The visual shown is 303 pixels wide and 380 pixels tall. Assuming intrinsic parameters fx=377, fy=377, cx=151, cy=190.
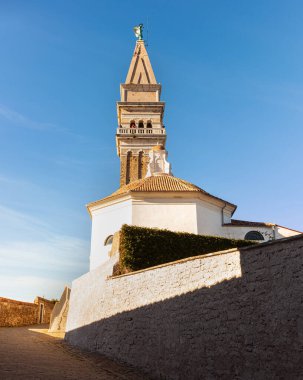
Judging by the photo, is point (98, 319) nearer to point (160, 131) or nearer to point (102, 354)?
point (102, 354)

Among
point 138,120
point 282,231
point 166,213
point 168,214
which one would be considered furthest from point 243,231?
point 138,120

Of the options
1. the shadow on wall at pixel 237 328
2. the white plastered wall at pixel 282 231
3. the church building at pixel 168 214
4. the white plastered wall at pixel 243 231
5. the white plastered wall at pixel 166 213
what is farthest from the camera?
the white plastered wall at pixel 282 231

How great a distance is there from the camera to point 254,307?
775 centimetres

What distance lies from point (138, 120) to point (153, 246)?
3907cm

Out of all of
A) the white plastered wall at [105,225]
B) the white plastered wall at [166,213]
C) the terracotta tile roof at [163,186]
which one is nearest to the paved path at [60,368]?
the white plastered wall at [105,225]

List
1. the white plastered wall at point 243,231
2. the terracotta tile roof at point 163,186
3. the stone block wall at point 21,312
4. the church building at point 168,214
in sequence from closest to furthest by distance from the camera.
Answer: the church building at point 168,214, the terracotta tile roof at point 163,186, the white plastered wall at point 243,231, the stone block wall at point 21,312

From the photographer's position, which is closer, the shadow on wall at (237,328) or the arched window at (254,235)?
the shadow on wall at (237,328)

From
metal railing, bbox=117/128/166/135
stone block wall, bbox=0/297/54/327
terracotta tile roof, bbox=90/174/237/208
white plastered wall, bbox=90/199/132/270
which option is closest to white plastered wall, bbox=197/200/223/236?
terracotta tile roof, bbox=90/174/237/208

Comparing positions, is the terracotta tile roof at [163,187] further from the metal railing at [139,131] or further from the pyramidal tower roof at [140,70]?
the pyramidal tower roof at [140,70]

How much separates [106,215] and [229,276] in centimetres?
1743

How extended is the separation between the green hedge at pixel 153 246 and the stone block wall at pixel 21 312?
19136 millimetres

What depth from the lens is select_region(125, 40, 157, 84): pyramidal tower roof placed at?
57656 millimetres

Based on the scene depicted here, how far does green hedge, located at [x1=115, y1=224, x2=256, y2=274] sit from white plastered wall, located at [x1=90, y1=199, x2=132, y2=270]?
7.24 m

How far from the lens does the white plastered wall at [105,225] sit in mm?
24219
